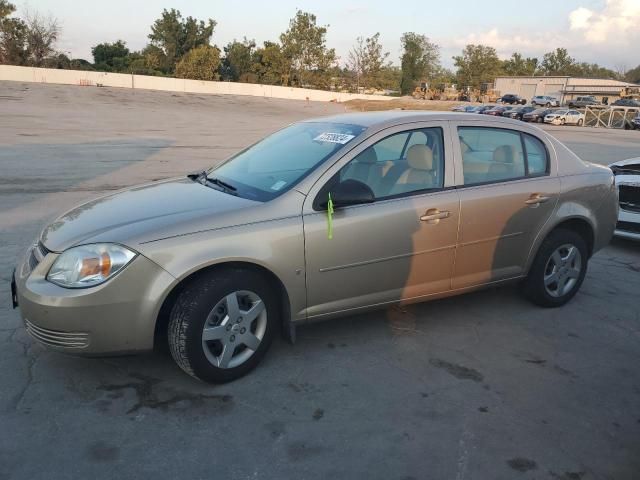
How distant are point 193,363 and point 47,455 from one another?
84 centimetres

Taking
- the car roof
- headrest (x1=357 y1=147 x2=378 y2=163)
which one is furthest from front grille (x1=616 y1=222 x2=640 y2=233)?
headrest (x1=357 y1=147 x2=378 y2=163)

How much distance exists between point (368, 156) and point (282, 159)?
0.63m

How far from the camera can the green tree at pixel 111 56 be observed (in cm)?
7706

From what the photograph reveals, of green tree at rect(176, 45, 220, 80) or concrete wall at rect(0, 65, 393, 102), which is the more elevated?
green tree at rect(176, 45, 220, 80)

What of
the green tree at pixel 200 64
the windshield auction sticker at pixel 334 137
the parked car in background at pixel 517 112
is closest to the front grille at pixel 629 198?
the windshield auction sticker at pixel 334 137

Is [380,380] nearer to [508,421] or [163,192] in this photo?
[508,421]

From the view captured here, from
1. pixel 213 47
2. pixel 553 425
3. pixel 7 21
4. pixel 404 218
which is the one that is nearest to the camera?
pixel 553 425

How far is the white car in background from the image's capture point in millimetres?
44031

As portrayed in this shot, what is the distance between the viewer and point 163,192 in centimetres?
388

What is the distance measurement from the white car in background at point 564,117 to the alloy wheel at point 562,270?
43536mm

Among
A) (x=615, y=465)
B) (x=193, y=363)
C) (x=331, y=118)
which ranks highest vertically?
(x=331, y=118)

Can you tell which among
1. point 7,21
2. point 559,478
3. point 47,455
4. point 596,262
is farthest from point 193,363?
point 7,21

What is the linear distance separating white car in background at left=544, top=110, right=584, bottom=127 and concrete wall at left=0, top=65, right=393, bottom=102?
33239 mm

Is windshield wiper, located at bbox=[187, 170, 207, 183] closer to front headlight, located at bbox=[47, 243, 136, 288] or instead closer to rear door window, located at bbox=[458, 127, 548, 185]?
front headlight, located at bbox=[47, 243, 136, 288]
